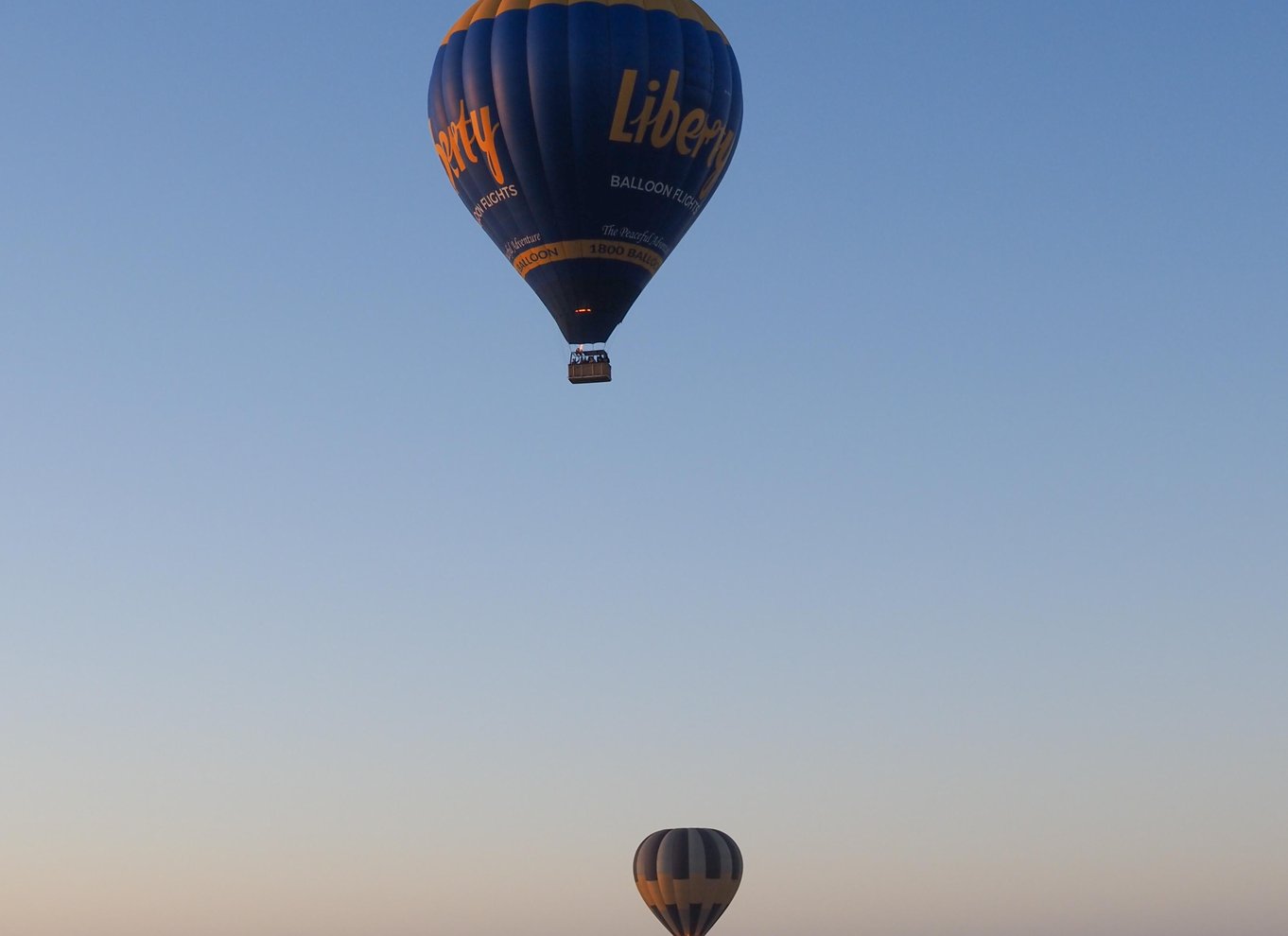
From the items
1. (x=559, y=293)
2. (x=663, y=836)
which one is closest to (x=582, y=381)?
(x=559, y=293)

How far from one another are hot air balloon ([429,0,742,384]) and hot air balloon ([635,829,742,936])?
2991cm

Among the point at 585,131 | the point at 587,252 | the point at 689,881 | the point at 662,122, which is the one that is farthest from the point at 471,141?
the point at 689,881

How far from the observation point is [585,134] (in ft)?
207

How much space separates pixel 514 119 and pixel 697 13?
6.11m

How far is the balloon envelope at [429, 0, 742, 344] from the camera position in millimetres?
63156

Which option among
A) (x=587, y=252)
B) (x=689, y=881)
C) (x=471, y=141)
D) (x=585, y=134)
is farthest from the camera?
(x=689, y=881)

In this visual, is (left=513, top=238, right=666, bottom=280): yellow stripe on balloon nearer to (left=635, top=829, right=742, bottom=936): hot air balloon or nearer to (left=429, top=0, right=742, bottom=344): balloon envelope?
(left=429, top=0, right=742, bottom=344): balloon envelope

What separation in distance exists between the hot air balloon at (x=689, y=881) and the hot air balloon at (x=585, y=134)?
29.9 metres

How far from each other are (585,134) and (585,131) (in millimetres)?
75

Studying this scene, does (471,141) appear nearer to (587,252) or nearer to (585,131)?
(585,131)

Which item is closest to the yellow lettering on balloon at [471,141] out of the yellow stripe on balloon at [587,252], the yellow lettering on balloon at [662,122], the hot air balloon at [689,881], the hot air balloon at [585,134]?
the hot air balloon at [585,134]

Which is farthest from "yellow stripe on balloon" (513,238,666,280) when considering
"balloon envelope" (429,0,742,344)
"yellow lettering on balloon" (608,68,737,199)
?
"yellow lettering on balloon" (608,68,737,199)

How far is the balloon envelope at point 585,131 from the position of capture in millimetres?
63156

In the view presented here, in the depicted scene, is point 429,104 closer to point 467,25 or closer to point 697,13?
point 467,25
